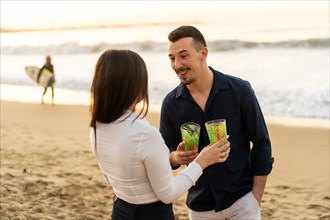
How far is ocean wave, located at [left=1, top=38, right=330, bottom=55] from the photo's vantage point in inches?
1117

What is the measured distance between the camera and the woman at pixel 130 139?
2.18 metres

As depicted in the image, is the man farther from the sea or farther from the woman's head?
the sea

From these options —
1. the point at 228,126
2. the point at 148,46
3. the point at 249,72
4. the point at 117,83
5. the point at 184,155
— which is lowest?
the point at 249,72

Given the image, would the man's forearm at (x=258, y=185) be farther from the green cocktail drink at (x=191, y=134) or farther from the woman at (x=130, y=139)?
the woman at (x=130, y=139)

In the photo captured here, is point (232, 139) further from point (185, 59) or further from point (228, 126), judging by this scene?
point (185, 59)

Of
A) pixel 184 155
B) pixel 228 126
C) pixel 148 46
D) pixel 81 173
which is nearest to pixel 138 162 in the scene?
pixel 184 155

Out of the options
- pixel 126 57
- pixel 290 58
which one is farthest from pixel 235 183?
pixel 290 58

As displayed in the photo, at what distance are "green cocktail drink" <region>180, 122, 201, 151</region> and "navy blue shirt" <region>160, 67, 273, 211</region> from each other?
240 mm

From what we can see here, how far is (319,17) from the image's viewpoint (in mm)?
46906

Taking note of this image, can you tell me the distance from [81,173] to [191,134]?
529 cm

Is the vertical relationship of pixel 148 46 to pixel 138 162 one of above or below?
above

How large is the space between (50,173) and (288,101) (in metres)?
8.76

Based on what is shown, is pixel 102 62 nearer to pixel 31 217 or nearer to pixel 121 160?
pixel 121 160

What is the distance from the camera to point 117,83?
7.18ft
